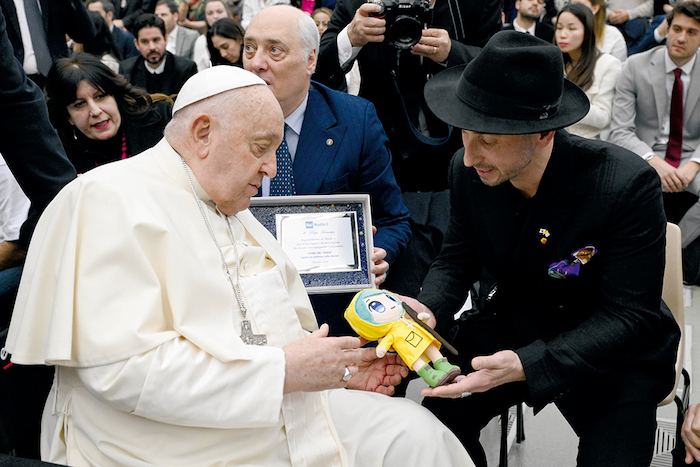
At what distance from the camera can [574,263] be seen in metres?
2.30

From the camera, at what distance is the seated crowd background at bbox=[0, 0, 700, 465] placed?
9.45ft

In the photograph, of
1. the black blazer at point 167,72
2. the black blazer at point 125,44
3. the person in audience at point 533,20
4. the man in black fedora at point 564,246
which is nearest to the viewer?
the man in black fedora at point 564,246

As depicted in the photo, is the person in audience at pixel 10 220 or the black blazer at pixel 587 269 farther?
the person in audience at pixel 10 220

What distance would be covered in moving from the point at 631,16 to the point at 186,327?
7.90 metres

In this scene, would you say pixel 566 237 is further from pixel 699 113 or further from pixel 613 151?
pixel 699 113

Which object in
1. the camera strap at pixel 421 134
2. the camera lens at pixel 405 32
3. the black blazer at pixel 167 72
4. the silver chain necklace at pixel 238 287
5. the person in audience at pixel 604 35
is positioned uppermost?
the camera lens at pixel 405 32

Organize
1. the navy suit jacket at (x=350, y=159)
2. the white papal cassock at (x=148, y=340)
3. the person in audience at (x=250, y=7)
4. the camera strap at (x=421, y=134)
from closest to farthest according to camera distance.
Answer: the white papal cassock at (x=148, y=340)
the navy suit jacket at (x=350, y=159)
the camera strap at (x=421, y=134)
the person in audience at (x=250, y=7)

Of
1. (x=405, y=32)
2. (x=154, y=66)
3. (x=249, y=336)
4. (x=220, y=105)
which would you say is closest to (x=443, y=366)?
(x=249, y=336)

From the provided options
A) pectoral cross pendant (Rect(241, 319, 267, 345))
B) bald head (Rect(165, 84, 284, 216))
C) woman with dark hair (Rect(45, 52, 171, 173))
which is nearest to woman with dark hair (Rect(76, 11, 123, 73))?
woman with dark hair (Rect(45, 52, 171, 173))

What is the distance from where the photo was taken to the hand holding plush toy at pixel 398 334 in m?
1.99

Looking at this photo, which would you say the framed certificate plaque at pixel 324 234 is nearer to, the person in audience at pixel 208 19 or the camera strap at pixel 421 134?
the camera strap at pixel 421 134

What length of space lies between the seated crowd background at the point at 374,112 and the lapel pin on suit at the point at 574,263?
534mm

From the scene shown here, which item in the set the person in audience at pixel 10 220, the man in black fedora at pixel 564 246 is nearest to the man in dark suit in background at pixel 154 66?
the person in audience at pixel 10 220

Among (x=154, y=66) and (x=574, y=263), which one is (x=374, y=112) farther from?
(x=154, y=66)
